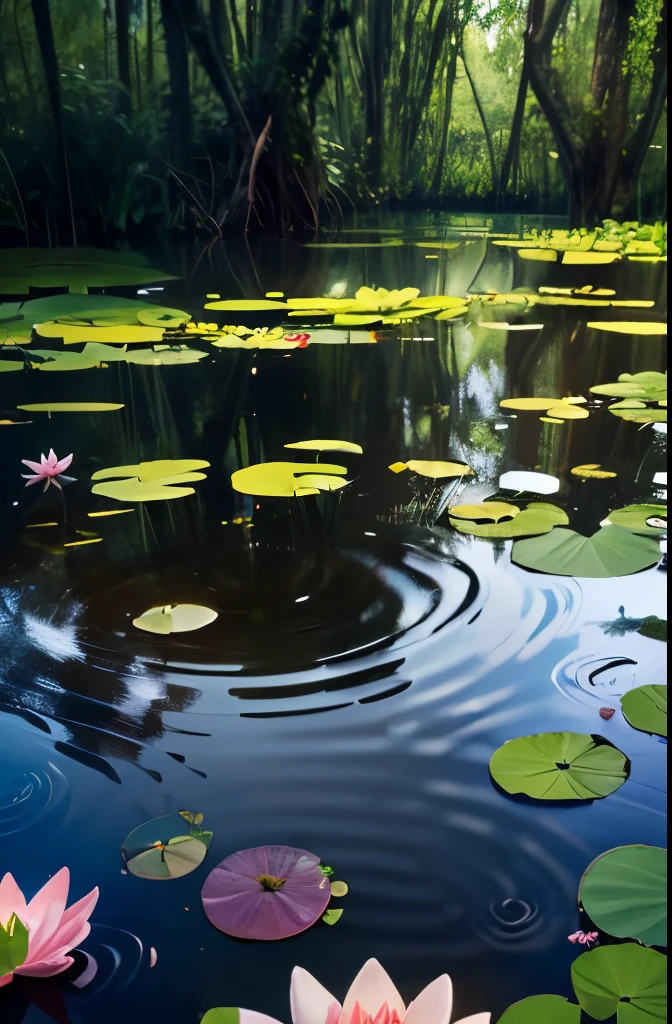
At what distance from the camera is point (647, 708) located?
2.44ft

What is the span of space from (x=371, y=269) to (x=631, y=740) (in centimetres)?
351

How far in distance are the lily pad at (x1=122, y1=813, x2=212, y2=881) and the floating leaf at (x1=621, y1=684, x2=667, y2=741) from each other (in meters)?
0.36

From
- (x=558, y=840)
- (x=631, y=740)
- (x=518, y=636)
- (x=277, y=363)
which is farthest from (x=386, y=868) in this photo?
(x=277, y=363)

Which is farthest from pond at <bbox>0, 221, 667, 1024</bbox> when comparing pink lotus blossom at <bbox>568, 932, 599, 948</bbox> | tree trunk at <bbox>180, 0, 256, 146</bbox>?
tree trunk at <bbox>180, 0, 256, 146</bbox>

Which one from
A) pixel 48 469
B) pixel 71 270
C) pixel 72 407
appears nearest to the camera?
pixel 48 469

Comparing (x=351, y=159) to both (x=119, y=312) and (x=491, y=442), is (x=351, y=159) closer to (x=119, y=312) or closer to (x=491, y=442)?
(x=119, y=312)

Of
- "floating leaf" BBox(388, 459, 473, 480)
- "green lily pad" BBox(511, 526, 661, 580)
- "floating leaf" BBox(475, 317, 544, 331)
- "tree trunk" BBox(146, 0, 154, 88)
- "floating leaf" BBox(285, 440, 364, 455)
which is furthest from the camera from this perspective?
"tree trunk" BBox(146, 0, 154, 88)

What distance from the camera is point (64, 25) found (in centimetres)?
435

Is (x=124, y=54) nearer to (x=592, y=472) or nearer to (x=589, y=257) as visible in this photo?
(x=589, y=257)

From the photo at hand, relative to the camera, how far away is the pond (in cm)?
53

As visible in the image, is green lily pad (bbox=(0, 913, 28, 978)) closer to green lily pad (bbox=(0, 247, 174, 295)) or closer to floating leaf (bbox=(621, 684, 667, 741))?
floating leaf (bbox=(621, 684, 667, 741))

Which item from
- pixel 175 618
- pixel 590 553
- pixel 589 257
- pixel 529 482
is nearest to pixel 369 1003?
pixel 175 618

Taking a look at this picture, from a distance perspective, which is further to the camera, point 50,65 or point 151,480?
point 50,65

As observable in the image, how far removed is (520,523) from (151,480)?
0.56 metres
